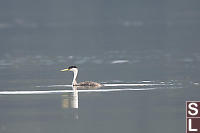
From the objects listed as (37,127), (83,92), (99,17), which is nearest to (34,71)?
(83,92)

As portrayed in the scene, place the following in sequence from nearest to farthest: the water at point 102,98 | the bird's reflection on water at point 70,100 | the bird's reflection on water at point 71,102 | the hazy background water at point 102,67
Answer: the water at point 102,98 < the hazy background water at point 102,67 < the bird's reflection on water at point 71,102 < the bird's reflection on water at point 70,100

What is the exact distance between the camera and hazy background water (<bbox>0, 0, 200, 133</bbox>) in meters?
25.5

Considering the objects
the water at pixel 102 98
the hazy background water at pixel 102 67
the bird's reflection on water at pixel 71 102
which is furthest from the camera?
the bird's reflection on water at pixel 71 102

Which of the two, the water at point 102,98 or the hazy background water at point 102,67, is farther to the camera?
the hazy background water at point 102,67

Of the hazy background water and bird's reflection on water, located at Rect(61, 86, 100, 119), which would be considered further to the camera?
bird's reflection on water, located at Rect(61, 86, 100, 119)

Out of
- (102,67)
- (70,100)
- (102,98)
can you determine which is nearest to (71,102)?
(70,100)

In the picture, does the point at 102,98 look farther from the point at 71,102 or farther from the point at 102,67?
the point at 102,67

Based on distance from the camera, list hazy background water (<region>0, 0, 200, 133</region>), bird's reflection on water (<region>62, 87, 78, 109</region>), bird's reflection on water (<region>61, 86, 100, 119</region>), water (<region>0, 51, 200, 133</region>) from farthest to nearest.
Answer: bird's reflection on water (<region>62, 87, 78, 109</region>), bird's reflection on water (<region>61, 86, 100, 119</region>), hazy background water (<region>0, 0, 200, 133</region>), water (<region>0, 51, 200, 133</region>)

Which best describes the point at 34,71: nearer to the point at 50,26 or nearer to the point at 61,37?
the point at 61,37

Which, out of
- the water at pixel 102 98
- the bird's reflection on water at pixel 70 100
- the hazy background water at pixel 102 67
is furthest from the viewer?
the bird's reflection on water at pixel 70 100

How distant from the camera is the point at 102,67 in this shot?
1617 inches

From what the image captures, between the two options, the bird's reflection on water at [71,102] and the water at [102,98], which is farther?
the bird's reflection on water at [71,102]

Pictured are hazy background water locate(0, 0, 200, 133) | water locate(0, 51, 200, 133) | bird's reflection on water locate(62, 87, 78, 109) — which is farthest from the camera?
bird's reflection on water locate(62, 87, 78, 109)

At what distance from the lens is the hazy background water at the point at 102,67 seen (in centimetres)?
2552
